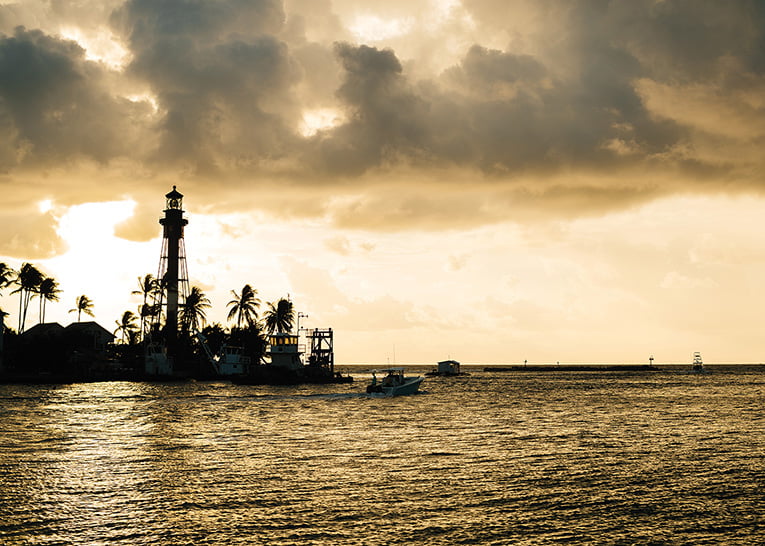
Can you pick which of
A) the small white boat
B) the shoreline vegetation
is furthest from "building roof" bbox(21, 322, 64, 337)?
the small white boat

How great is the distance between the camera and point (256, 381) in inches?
4946

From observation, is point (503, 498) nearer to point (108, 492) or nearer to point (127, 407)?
point (108, 492)

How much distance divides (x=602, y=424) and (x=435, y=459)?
91.3ft

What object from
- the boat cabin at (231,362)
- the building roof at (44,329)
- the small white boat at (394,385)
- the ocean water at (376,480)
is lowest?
the ocean water at (376,480)

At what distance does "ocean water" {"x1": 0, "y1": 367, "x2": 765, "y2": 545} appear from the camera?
23.7 m

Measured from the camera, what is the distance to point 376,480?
32469 mm

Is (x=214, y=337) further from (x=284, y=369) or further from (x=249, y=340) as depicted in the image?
(x=284, y=369)

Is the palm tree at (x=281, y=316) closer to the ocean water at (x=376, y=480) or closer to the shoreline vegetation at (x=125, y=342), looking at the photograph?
the shoreline vegetation at (x=125, y=342)

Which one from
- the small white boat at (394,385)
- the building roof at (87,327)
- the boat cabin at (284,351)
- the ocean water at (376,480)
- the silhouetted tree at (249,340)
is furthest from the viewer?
the silhouetted tree at (249,340)

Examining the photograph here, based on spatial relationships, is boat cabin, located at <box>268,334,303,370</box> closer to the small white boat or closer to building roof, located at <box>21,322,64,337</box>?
the small white boat

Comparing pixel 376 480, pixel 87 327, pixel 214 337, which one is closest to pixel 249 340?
pixel 214 337

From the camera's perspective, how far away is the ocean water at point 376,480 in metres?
23.7

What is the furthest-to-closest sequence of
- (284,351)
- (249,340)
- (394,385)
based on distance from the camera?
1. (249,340)
2. (284,351)
3. (394,385)

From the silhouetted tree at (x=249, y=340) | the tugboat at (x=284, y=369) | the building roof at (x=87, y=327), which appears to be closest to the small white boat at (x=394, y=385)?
the tugboat at (x=284, y=369)
